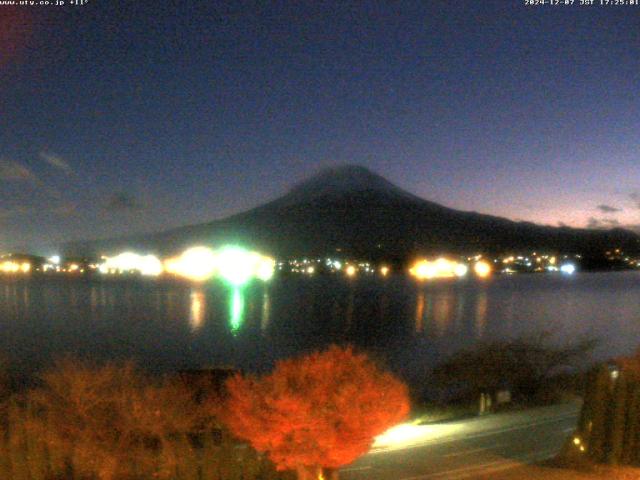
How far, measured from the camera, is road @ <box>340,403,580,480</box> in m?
11.8

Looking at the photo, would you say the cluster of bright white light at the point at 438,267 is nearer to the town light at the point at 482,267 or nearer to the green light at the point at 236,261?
the town light at the point at 482,267

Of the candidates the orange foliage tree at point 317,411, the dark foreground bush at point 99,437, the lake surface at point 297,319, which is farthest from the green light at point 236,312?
the orange foliage tree at point 317,411

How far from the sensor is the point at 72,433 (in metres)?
12.0

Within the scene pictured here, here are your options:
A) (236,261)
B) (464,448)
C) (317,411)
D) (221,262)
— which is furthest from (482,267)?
(317,411)

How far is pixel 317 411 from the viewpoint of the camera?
8516mm

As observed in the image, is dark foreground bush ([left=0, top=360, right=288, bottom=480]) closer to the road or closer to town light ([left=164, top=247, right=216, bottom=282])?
the road

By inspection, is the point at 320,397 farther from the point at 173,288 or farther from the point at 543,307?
the point at 173,288

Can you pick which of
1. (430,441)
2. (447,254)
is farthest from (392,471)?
(447,254)

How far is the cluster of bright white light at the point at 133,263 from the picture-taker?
105062mm

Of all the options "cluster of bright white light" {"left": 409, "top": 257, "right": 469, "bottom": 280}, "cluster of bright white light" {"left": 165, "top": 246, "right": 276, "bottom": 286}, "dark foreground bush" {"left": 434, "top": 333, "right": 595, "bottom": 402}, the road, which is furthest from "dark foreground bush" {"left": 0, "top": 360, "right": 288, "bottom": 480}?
"cluster of bright white light" {"left": 165, "top": 246, "right": 276, "bottom": 286}

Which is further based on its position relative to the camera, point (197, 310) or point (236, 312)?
point (197, 310)

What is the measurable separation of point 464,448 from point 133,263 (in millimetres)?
103626

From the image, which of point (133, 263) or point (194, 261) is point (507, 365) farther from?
point (133, 263)

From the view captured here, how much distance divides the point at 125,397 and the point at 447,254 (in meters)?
89.0
